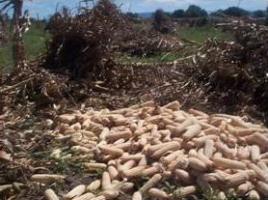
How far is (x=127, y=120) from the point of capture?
23.7 ft

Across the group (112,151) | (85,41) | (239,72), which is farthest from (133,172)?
(85,41)

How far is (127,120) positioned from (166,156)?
1216 mm

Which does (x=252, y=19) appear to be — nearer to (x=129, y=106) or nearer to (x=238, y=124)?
(x=129, y=106)

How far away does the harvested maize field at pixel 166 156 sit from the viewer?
18.6 feet

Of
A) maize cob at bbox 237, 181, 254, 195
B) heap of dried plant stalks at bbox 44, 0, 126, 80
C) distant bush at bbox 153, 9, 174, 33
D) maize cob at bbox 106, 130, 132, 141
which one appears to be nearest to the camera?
maize cob at bbox 237, 181, 254, 195

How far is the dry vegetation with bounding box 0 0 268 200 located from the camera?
227 inches

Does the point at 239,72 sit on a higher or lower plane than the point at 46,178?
higher

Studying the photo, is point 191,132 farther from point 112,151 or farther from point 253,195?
point 253,195

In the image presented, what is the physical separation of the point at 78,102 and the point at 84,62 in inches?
40.3

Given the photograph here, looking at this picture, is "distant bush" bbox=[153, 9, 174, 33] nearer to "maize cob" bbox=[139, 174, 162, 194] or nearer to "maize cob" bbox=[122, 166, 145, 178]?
"maize cob" bbox=[122, 166, 145, 178]

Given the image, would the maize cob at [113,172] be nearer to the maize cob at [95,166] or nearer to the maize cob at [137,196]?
the maize cob at [95,166]

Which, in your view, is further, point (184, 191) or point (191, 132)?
point (191, 132)

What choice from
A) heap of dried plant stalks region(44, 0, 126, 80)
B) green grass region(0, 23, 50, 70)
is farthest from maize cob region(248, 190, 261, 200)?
green grass region(0, 23, 50, 70)

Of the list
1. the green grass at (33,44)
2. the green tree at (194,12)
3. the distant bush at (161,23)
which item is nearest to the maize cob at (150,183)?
the green grass at (33,44)
